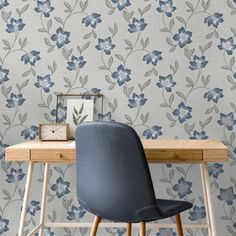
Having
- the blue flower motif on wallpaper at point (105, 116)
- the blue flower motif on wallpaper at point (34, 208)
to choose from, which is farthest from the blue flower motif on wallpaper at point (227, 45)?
the blue flower motif on wallpaper at point (34, 208)

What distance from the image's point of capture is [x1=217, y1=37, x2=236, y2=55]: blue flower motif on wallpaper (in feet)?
9.76

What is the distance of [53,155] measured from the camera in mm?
2510

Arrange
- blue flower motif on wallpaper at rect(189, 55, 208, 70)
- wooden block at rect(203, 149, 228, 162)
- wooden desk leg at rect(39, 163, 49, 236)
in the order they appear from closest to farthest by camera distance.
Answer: wooden block at rect(203, 149, 228, 162), wooden desk leg at rect(39, 163, 49, 236), blue flower motif on wallpaper at rect(189, 55, 208, 70)

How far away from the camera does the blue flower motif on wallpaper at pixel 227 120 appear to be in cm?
298

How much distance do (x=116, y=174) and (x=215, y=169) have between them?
1012 millimetres

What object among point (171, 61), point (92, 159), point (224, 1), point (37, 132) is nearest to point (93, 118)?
point (37, 132)

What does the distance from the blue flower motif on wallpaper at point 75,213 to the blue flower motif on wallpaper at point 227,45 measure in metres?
1.32

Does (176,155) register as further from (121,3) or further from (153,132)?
(121,3)

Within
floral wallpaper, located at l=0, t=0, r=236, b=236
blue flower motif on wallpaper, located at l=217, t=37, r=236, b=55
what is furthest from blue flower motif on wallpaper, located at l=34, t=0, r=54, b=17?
blue flower motif on wallpaper, located at l=217, t=37, r=236, b=55

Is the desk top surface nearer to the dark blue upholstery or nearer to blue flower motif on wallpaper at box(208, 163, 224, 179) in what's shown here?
the dark blue upholstery

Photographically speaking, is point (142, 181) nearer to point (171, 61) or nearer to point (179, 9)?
point (171, 61)

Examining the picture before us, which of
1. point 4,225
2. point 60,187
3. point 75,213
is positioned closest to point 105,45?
point 60,187

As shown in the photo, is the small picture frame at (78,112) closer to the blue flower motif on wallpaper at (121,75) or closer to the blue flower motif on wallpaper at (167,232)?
the blue flower motif on wallpaper at (121,75)

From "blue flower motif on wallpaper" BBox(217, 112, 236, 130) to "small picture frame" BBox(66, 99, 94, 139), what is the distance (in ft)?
2.59
